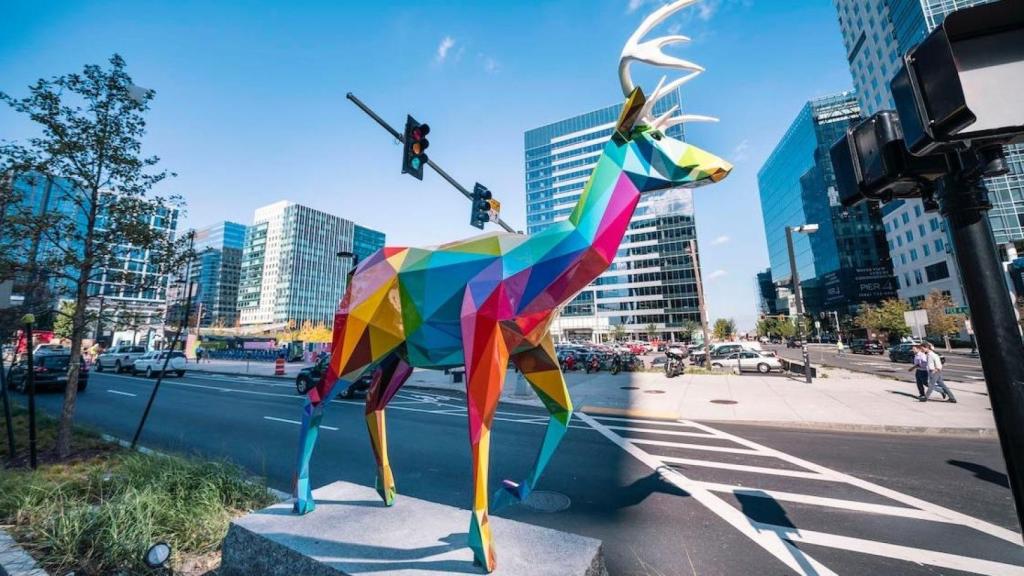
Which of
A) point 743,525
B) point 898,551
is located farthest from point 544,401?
point 898,551

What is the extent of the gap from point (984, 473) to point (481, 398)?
335 inches

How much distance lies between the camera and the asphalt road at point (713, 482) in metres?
3.95

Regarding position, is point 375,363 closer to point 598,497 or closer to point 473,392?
point 473,392

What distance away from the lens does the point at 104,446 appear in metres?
7.18

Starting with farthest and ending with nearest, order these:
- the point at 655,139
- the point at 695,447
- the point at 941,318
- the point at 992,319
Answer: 1. the point at 941,318
2. the point at 695,447
3. the point at 655,139
4. the point at 992,319

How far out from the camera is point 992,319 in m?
1.58

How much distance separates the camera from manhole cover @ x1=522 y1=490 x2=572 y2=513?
5.07 metres

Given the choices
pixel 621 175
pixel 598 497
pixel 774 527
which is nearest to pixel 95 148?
pixel 621 175

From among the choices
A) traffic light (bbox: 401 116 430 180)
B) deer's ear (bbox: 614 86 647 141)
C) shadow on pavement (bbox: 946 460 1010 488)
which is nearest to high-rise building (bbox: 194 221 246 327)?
traffic light (bbox: 401 116 430 180)

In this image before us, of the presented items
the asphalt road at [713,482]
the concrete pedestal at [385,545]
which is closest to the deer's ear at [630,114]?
the concrete pedestal at [385,545]

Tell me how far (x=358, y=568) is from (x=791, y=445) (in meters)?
8.65

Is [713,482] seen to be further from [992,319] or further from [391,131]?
[391,131]

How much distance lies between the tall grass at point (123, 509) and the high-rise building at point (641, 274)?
2710 inches

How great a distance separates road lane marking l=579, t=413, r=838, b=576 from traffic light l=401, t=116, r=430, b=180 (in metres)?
6.64
